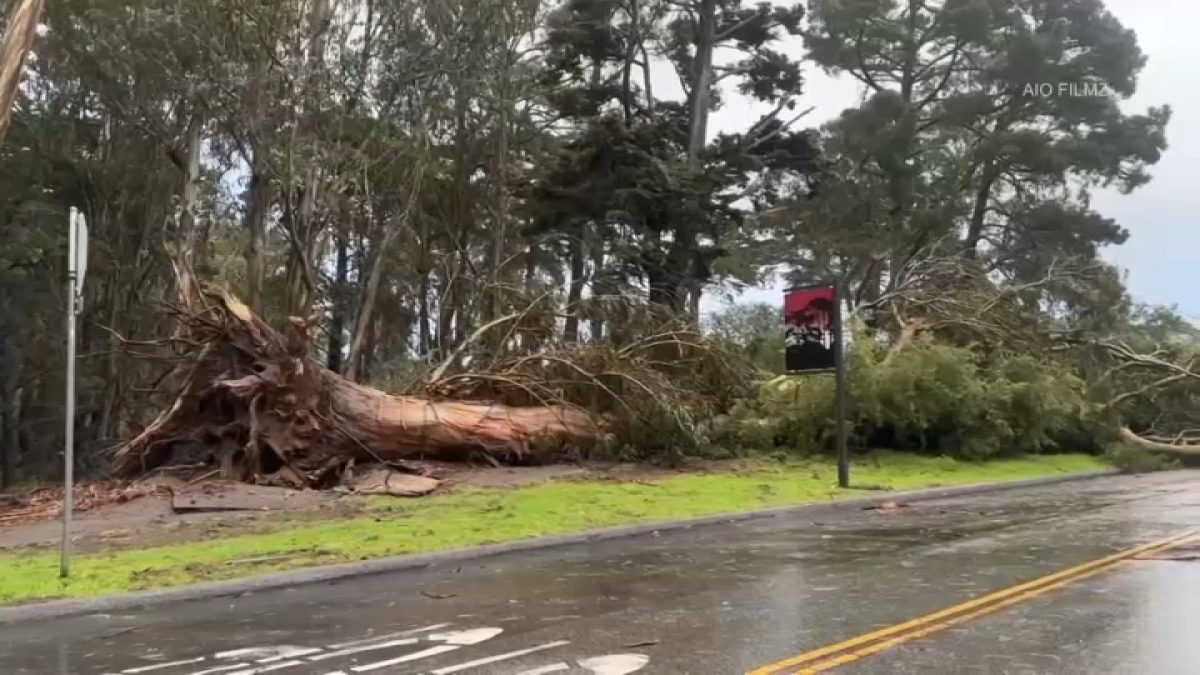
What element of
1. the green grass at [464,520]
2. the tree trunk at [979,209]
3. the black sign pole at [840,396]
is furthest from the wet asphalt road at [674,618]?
the tree trunk at [979,209]

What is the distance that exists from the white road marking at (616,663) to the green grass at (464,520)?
4515 mm

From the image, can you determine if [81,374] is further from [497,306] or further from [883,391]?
[883,391]

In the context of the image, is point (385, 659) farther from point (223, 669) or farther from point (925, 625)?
point (925, 625)

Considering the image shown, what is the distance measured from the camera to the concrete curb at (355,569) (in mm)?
8578

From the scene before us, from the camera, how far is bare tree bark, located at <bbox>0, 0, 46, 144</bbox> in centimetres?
1355

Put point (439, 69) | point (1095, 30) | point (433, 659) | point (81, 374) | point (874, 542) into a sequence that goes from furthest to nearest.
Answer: point (1095, 30) < point (81, 374) < point (439, 69) < point (874, 542) < point (433, 659)

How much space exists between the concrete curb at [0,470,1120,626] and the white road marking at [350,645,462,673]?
→ 119 inches

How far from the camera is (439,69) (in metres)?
25.0

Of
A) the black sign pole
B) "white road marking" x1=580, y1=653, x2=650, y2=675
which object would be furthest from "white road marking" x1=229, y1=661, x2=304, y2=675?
the black sign pole

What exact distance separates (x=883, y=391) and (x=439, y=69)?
38.9 feet

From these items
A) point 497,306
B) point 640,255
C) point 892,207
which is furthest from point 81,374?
point 892,207

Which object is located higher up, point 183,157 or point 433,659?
point 183,157

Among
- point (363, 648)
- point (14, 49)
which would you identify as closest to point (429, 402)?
point (14, 49)

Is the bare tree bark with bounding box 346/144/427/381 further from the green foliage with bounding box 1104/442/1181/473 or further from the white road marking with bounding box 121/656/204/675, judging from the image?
the white road marking with bounding box 121/656/204/675
